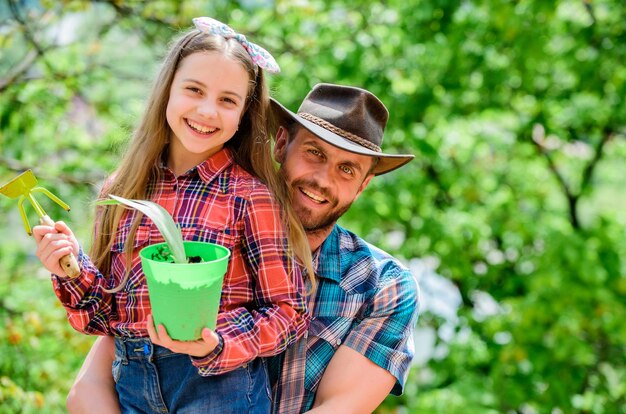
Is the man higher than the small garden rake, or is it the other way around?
the small garden rake

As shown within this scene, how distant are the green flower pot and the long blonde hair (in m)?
0.39

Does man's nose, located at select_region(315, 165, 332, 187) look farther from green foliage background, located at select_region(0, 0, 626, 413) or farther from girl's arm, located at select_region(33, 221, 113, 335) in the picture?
green foliage background, located at select_region(0, 0, 626, 413)

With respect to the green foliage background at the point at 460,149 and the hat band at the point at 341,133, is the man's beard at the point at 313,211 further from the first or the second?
the green foliage background at the point at 460,149

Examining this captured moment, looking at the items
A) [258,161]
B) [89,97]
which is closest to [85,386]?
[258,161]

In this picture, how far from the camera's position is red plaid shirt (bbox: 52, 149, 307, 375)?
1816 mm

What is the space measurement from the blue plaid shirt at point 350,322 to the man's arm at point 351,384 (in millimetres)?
20

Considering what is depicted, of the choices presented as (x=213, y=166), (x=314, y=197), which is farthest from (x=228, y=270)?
(x=314, y=197)

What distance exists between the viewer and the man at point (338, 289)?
2020 mm

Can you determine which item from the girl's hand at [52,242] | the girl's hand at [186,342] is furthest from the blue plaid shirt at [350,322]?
the girl's hand at [52,242]

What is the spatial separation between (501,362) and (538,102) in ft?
7.51

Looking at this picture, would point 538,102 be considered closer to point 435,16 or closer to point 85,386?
point 435,16

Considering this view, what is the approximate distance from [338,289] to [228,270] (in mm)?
403

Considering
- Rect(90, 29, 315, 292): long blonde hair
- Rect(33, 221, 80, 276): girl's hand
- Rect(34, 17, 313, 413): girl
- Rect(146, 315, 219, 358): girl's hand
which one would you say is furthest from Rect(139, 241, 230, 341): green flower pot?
Rect(90, 29, 315, 292): long blonde hair

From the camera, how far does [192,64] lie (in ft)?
6.23
